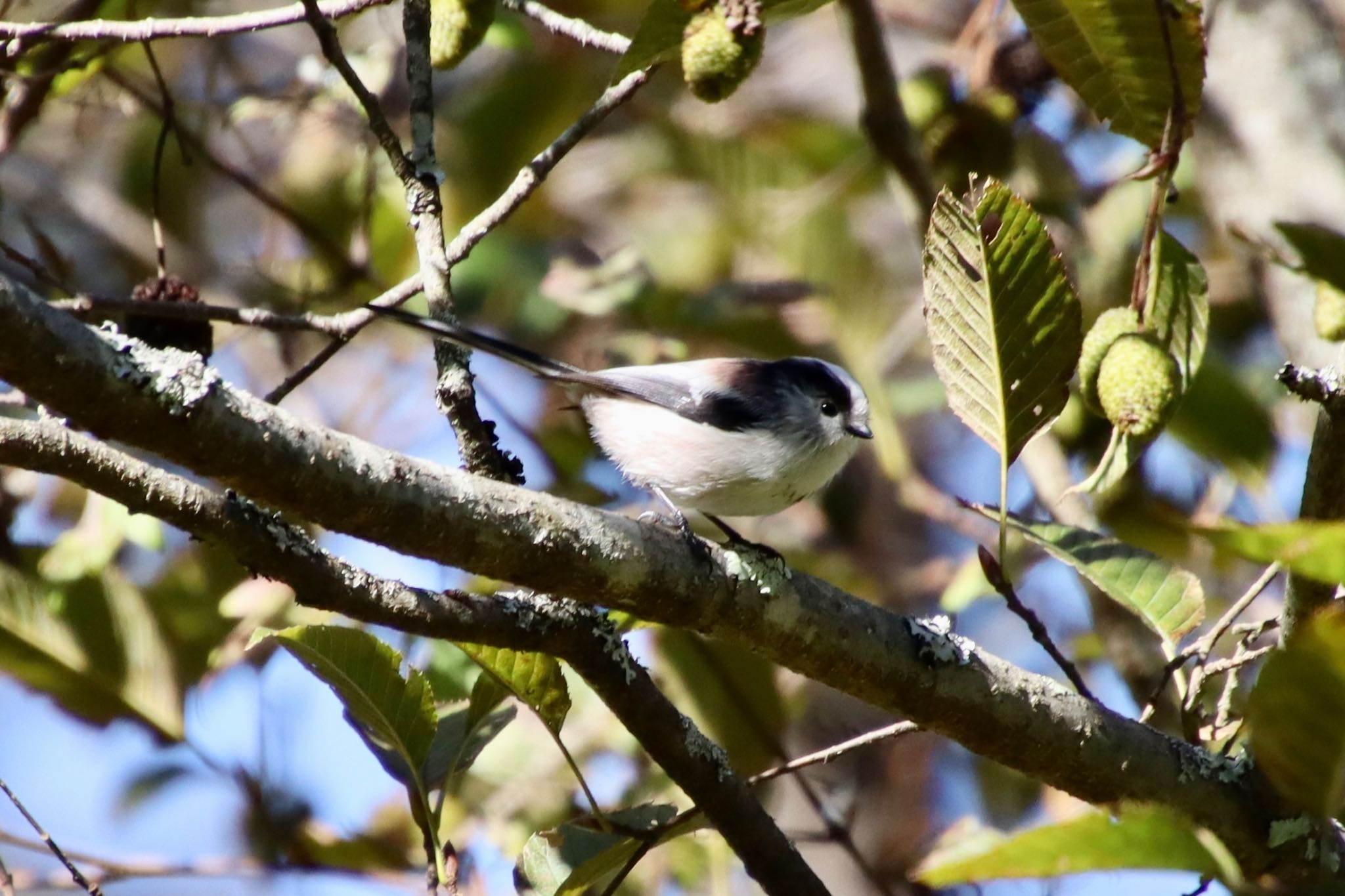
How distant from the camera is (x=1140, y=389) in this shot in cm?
203

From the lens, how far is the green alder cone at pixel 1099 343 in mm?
2178

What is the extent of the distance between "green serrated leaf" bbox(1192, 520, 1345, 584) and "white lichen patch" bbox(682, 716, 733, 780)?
1290 millimetres

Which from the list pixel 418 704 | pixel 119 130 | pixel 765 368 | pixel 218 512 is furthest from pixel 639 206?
pixel 218 512

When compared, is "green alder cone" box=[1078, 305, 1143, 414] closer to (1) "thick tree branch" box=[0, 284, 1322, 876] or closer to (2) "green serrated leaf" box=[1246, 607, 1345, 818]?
(1) "thick tree branch" box=[0, 284, 1322, 876]

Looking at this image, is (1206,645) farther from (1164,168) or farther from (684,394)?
(684,394)

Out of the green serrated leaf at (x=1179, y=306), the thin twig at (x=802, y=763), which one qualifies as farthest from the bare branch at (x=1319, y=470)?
the thin twig at (x=802, y=763)

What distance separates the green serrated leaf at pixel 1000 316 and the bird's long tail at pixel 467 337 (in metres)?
0.76

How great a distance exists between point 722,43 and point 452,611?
0.95m

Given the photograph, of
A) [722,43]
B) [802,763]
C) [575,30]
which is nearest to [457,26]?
[575,30]

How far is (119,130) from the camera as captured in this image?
6188 mm

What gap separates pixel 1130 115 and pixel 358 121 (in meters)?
2.50

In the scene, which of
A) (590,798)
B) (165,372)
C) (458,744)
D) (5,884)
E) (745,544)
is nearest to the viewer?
(165,372)

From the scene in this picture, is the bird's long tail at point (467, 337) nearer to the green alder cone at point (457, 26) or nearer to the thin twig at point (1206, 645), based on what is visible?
the green alder cone at point (457, 26)

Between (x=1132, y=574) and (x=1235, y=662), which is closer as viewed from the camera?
(x=1235, y=662)
